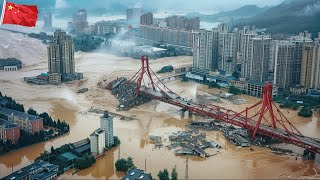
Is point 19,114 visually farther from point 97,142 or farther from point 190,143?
point 190,143

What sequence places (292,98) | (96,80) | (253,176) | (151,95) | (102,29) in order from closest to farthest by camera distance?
(253,176), (151,95), (292,98), (96,80), (102,29)

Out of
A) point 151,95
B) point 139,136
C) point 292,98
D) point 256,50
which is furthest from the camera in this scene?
point 256,50

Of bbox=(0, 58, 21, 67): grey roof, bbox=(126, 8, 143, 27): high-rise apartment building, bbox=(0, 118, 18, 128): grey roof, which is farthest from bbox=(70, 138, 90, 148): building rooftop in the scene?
bbox=(126, 8, 143, 27): high-rise apartment building

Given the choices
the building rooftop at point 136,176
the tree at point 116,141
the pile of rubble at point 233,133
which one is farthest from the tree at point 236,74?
the building rooftop at point 136,176

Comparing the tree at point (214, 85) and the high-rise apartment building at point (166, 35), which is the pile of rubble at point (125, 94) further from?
the high-rise apartment building at point (166, 35)

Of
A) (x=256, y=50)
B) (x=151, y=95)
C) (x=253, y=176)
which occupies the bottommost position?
(x=253, y=176)

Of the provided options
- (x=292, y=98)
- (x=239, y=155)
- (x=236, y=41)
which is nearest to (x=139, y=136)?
(x=239, y=155)

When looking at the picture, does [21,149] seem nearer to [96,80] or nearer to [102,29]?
[96,80]
